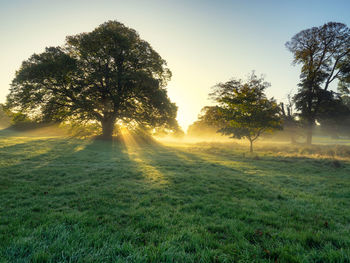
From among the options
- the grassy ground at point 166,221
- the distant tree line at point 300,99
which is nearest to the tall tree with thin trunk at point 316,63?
the distant tree line at point 300,99

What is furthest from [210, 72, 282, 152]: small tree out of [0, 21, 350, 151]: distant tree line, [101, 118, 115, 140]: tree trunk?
[101, 118, 115, 140]: tree trunk

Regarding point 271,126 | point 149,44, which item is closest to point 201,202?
point 271,126

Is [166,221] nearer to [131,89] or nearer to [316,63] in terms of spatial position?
[131,89]

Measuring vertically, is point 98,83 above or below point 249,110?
above

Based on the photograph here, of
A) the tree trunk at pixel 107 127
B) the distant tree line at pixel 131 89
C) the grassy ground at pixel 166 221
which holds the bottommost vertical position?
the grassy ground at pixel 166 221

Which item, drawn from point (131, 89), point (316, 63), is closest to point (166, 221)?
point (131, 89)

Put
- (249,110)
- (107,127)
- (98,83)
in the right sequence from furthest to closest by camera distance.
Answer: (107,127) → (98,83) → (249,110)

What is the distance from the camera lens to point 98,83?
23.4 metres

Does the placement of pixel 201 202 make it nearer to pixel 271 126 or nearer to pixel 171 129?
pixel 271 126

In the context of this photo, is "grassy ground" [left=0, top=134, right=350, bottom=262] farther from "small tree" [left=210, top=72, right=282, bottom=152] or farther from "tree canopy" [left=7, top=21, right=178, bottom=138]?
"tree canopy" [left=7, top=21, right=178, bottom=138]

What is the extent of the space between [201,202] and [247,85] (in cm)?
1847

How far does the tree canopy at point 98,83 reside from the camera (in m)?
20.2

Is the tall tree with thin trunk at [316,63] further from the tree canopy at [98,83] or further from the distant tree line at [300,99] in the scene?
the tree canopy at [98,83]

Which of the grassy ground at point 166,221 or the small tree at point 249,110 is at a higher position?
the small tree at point 249,110
